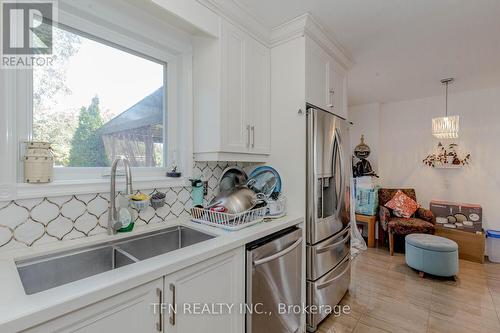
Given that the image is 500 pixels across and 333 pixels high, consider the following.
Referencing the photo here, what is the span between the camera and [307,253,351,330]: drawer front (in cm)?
181

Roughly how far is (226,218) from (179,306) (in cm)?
56

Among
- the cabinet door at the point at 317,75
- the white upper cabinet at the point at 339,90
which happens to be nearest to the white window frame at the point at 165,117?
→ the cabinet door at the point at 317,75

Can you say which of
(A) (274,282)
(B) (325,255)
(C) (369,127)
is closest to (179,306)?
(A) (274,282)

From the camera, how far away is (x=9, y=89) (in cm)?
104

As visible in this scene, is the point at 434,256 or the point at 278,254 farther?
the point at 434,256

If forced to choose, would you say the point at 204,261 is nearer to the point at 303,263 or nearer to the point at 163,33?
the point at 303,263

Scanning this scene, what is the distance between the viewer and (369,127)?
4.29 m

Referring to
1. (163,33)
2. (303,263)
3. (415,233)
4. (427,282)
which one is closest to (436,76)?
(415,233)

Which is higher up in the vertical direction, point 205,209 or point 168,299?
point 205,209

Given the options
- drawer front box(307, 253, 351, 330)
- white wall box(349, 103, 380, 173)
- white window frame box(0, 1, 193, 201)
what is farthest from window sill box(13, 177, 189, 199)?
white wall box(349, 103, 380, 173)

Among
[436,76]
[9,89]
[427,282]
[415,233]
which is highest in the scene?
[436,76]

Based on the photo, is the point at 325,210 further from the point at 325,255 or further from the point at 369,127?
the point at 369,127

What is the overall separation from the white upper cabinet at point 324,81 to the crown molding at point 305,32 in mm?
46

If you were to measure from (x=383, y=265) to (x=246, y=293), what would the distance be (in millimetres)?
2477
